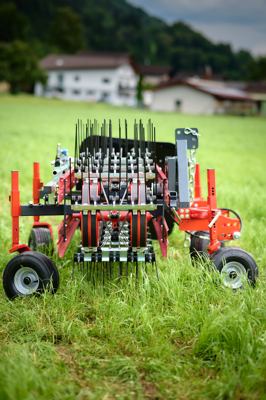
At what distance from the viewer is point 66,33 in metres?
114

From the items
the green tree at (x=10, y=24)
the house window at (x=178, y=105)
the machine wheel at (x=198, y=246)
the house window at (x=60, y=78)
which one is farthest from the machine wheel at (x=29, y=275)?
the green tree at (x=10, y=24)

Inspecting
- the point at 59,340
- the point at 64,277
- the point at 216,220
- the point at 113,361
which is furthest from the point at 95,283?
the point at 216,220

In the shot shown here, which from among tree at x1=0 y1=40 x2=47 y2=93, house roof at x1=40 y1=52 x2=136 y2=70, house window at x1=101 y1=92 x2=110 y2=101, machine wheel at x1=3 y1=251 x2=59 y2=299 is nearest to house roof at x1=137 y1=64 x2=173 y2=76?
house roof at x1=40 y1=52 x2=136 y2=70

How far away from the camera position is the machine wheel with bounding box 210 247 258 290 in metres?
3.85

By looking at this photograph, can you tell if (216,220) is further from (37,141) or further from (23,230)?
(37,141)

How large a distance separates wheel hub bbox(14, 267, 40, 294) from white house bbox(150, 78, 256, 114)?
62.4 m

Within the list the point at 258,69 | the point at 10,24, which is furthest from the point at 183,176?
the point at 258,69

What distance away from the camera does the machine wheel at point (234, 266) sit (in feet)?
12.6

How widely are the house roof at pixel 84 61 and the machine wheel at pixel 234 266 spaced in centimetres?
8397

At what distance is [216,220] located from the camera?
4.05m

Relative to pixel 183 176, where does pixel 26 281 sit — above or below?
below

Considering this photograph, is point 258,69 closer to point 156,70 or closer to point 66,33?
point 156,70

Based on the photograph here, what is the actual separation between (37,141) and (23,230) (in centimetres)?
1157

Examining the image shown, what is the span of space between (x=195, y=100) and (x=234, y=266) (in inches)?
2514
